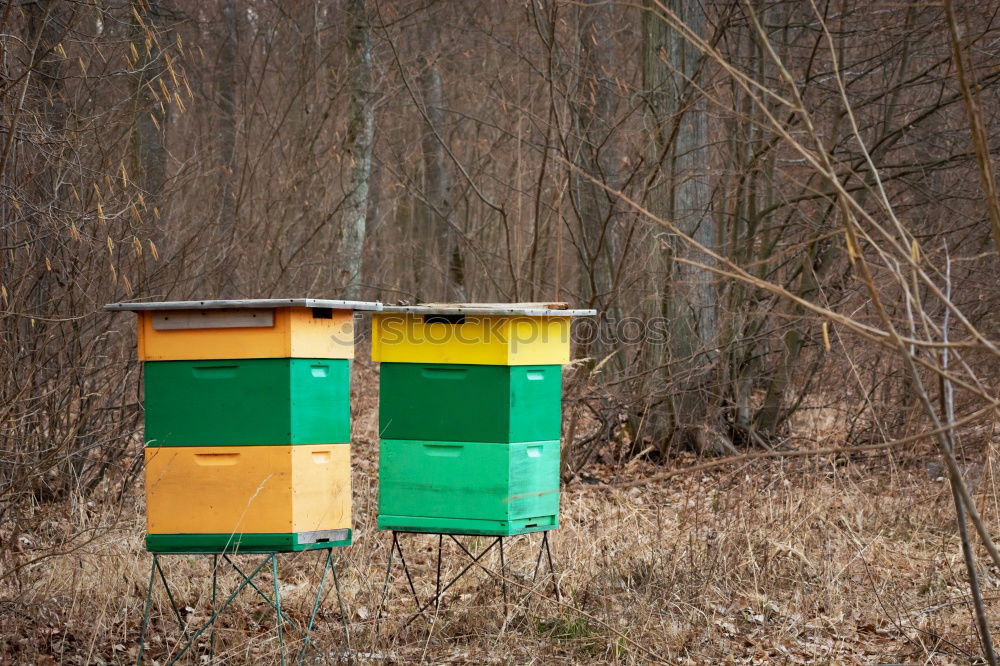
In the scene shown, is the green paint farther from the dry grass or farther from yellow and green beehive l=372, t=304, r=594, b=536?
yellow and green beehive l=372, t=304, r=594, b=536

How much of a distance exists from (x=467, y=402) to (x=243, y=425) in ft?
3.46

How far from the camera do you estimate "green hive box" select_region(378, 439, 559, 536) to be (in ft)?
15.6

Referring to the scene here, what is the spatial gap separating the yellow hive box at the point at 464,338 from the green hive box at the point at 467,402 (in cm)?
4

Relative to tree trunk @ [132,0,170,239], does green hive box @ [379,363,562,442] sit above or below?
below

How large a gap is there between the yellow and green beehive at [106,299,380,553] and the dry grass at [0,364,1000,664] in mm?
449

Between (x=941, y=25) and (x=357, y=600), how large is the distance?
623 centimetres

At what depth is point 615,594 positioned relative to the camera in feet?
A: 16.8

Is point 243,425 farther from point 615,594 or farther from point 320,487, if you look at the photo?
point 615,594

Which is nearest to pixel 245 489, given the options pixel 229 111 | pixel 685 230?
pixel 685 230

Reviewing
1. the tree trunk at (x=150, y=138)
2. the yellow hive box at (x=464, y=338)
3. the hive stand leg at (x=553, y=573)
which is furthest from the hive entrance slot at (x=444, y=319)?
the tree trunk at (x=150, y=138)

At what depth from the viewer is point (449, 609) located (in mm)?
5164

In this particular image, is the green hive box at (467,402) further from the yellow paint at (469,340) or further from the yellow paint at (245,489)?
the yellow paint at (245,489)

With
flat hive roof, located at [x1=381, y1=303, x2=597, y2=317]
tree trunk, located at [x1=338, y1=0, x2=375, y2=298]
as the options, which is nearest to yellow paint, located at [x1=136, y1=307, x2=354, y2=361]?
flat hive roof, located at [x1=381, y1=303, x2=597, y2=317]

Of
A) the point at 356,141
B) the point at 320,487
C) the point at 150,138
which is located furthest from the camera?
the point at 356,141
